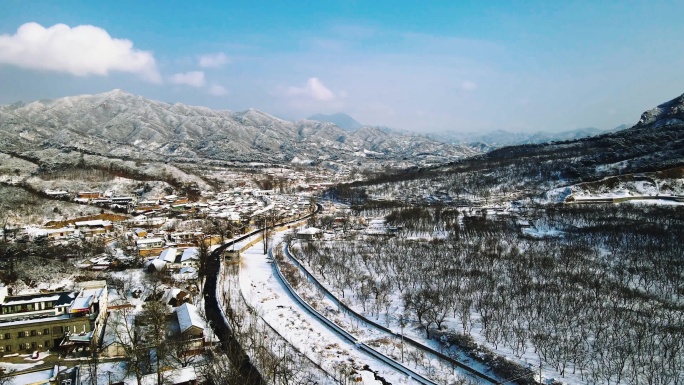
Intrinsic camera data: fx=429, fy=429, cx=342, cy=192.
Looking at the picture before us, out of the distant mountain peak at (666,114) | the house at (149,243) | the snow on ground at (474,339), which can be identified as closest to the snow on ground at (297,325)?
the snow on ground at (474,339)

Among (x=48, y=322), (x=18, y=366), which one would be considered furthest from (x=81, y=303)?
(x=18, y=366)

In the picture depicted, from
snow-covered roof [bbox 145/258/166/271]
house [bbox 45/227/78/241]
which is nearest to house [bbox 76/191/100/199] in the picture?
house [bbox 45/227/78/241]

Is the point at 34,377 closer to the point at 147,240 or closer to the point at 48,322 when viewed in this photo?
the point at 48,322

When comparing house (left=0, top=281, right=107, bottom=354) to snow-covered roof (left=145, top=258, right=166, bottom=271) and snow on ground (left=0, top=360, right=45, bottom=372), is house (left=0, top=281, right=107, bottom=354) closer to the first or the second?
snow on ground (left=0, top=360, right=45, bottom=372)

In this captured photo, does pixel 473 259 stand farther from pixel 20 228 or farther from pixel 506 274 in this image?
pixel 20 228

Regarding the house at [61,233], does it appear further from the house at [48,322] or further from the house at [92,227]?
the house at [48,322]
